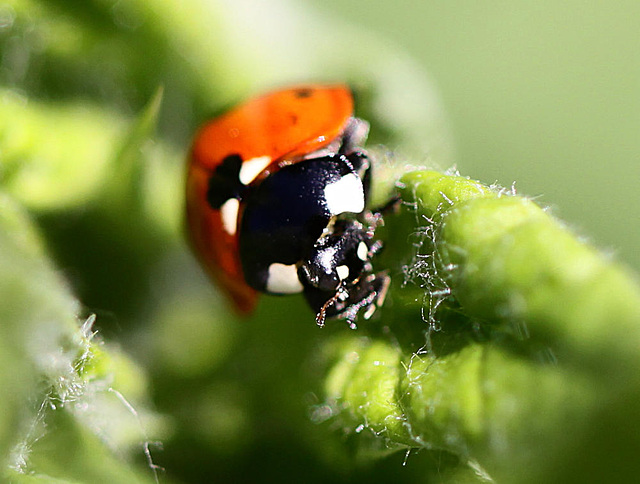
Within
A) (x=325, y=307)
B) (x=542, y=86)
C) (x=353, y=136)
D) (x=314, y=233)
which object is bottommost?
(x=325, y=307)

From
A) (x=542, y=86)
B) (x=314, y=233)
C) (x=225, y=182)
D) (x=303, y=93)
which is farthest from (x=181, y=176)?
(x=542, y=86)

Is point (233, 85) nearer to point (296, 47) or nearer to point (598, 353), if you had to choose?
point (296, 47)

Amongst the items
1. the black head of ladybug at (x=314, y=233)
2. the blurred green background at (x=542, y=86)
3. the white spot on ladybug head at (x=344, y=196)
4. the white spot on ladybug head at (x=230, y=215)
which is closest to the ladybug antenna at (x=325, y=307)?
the black head of ladybug at (x=314, y=233)

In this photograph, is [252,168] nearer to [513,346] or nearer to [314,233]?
[314,233]

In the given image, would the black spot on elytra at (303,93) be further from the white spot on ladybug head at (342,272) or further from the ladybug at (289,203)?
the white spot on ladybug head at (342,272)

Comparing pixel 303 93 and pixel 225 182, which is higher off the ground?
pixel 303 93

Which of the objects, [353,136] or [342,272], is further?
[353,136]

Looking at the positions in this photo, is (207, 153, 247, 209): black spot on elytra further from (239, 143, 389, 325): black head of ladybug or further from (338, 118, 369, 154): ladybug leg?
→ (338, 118, 369, 154): ladybug leg

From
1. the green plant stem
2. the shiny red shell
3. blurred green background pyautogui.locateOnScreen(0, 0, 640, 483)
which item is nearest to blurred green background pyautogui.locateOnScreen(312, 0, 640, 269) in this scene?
blurred green background pyautogui.locateOnScreen(0, 0, 640, 483)
